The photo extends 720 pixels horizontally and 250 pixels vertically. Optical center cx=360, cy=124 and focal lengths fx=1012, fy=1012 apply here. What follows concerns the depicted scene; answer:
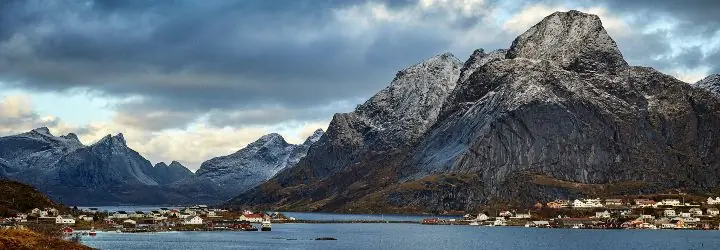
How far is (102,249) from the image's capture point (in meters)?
200

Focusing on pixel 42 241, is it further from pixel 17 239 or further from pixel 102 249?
pixel 102 249

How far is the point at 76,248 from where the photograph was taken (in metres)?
141

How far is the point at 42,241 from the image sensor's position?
13838 centimetres

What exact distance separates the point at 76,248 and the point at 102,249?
60.5m

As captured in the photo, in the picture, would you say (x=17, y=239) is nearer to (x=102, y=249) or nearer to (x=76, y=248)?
(x=76, y=248)

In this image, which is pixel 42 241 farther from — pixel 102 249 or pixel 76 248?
pixel 102 249

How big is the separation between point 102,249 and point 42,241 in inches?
2458

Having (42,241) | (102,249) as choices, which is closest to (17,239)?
(42,241)

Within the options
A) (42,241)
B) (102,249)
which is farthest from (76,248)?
(102,249)

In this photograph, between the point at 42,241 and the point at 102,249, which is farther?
the point at 102,249

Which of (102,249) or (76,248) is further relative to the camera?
(102,249)

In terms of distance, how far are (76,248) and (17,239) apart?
32.4ft

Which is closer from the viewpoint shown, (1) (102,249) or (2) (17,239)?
(2) (17,239)
